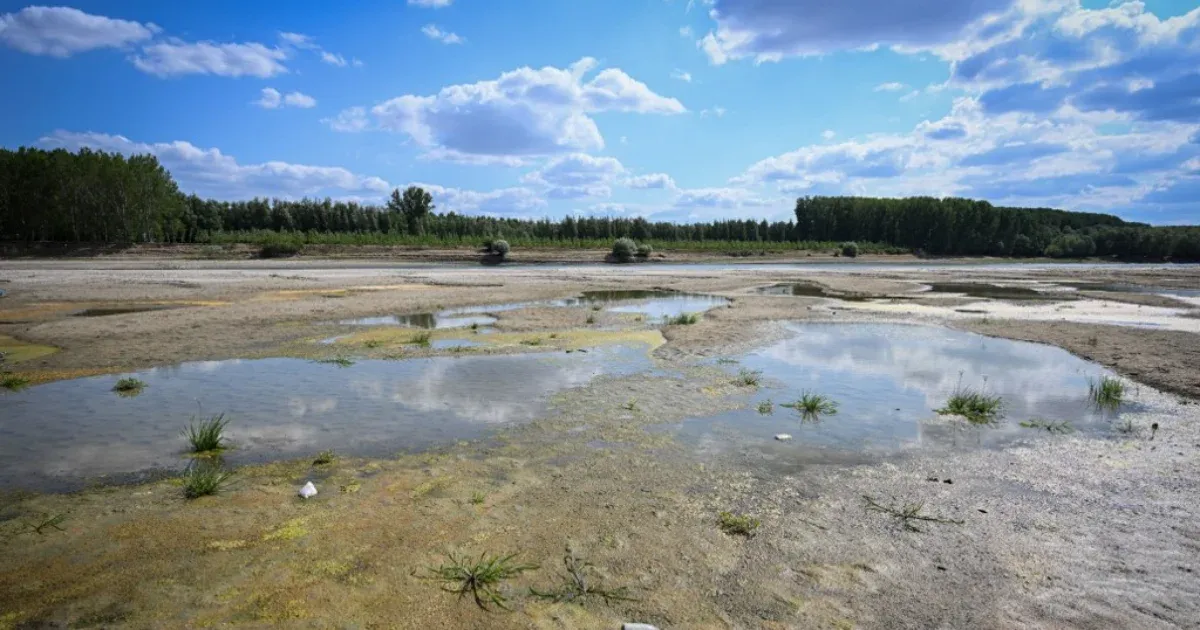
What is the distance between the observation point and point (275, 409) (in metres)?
8.77

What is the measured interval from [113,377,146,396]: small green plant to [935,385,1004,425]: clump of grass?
41.7 feet

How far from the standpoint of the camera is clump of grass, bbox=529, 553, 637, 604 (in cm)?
399

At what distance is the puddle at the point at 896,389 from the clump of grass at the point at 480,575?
3.53 m

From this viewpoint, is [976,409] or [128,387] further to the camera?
[128,387]

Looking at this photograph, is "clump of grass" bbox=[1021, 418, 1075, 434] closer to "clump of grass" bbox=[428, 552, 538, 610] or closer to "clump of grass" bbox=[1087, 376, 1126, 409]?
"clump of grass" bbox=[1087, 376, 1126, 409]

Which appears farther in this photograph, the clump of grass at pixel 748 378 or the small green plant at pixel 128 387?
the clump of grass at pixel 748 378

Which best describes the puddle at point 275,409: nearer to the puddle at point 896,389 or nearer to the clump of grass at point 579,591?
the puddle at point 896,389

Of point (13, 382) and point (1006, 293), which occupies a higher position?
point (1006, 293)

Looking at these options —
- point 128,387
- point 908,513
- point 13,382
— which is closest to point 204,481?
point 128,387

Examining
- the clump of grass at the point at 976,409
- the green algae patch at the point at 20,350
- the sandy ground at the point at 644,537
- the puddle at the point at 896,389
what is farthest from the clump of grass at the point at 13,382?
the clump of grass at the point at 976,409

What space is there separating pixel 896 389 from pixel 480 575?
28.1ft

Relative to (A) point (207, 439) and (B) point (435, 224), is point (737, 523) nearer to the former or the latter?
(A) point (207, 439)

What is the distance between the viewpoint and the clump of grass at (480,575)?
3975mm

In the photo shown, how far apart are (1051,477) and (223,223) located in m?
108
